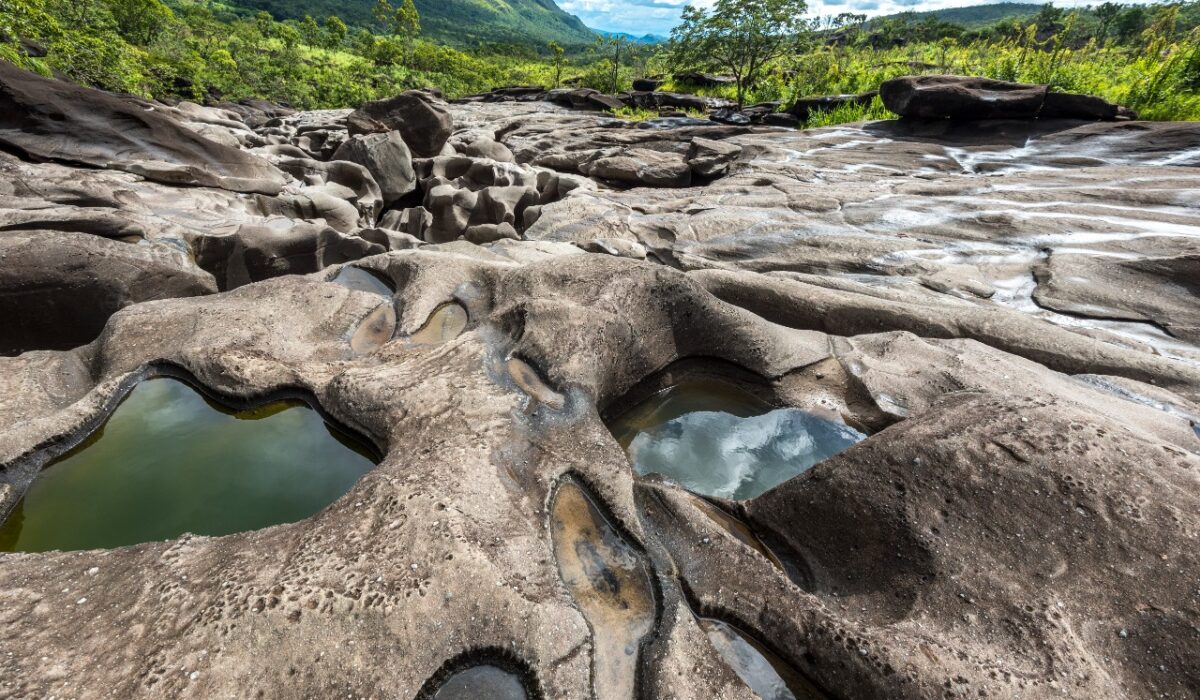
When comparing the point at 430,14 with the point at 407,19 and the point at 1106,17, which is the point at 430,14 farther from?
the point at 1106,17

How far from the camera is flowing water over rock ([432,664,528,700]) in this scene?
7.14ft

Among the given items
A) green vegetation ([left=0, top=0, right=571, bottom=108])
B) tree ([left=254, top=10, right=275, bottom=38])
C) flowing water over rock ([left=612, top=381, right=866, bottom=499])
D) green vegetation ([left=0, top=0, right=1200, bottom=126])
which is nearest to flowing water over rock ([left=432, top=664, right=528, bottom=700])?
flowing water over rock ([left=612, top=381, right=866, bottom=499])

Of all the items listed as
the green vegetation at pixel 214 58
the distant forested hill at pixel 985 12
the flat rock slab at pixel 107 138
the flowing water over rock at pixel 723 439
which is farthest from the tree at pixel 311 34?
the distant forested hill at pixel 985 12

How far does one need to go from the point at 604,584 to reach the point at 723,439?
6.69 feet

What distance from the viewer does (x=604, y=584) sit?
2.68 metres

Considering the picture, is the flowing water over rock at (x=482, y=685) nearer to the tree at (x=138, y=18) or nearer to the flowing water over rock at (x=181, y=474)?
the flowing water over rock at (x=181, y=474)

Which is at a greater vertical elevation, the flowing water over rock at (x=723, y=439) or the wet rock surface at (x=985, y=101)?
the wet rock surface at (x=985, y=101)

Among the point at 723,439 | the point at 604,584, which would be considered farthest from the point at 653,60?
the point at 604,584

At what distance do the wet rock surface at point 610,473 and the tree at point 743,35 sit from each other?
25.8m

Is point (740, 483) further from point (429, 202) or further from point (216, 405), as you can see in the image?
point (429, 202)

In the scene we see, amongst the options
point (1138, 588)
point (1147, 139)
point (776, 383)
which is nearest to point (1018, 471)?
point (1138, 588)

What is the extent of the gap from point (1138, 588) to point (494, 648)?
9.51 feet

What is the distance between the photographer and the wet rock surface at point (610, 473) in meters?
2.18

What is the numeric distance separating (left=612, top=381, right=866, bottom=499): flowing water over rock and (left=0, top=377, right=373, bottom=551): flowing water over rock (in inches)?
85.3
